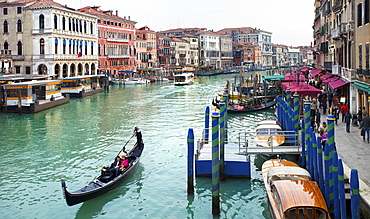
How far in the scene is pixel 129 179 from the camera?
1052 centimetres

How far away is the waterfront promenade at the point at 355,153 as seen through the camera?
25.1ft

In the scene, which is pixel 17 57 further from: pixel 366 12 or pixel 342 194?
pixel 342 194

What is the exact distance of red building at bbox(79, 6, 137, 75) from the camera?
5041cm

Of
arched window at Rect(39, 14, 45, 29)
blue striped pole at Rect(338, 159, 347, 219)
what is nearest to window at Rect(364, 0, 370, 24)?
blue striped pole at Rect(338, 159, 347, 219)

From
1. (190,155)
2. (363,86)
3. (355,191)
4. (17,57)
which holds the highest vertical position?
(17,57)

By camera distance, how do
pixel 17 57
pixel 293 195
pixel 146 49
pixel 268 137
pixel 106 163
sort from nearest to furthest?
1. pixel 293 195
2. pixel 268 137
3. pixel 106 163
4. pixel 17 57
5. pixel 146 49

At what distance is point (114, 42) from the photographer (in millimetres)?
53000

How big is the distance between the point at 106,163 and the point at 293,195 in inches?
254

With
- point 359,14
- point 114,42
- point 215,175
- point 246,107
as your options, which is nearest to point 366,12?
point 359,14

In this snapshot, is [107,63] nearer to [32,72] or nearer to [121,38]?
[121,38]

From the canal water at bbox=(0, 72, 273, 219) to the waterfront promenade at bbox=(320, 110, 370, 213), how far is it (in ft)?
6.18

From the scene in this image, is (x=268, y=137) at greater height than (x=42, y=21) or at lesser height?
lesser

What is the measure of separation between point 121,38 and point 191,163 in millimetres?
47444

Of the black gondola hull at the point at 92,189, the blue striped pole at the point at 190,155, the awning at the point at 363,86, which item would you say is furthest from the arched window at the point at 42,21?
the blue striped pole at the point at 190,155
